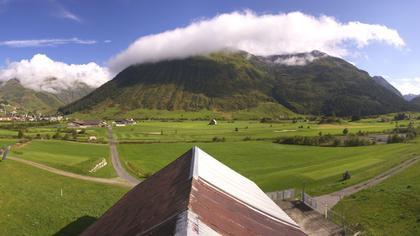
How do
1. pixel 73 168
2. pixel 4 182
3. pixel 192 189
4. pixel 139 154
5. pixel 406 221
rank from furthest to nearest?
pixel 139 154, pixel 73 168, pixel 4 182, pixel 406 221, pixel 192 189

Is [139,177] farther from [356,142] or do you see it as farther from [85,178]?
[356,142]

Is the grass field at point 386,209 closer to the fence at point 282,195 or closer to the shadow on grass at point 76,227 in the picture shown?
the fence at point 282,195

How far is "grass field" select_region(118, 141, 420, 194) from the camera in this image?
187 ft

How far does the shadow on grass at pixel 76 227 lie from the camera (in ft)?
95.2

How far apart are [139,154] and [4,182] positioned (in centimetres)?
5658

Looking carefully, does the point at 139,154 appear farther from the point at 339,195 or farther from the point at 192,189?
the point at 192,189

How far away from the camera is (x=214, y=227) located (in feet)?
33.4

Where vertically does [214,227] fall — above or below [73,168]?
above

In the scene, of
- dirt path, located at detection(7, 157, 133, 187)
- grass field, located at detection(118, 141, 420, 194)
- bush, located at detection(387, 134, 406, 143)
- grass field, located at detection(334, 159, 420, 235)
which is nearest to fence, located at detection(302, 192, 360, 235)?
grass field, located at detection(334, 159, 420, 235)

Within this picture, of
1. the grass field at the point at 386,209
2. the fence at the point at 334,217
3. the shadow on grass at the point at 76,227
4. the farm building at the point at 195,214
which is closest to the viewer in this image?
the farm building at the point at 195,214

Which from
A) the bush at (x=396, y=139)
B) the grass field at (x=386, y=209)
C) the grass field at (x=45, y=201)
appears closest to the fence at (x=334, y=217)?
the grass field at (x=386, y=209)

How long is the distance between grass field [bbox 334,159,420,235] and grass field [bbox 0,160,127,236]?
2555cm

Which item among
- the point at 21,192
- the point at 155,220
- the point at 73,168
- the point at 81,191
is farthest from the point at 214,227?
the point at 73,168

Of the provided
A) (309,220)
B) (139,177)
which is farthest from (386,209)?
(139,177)
